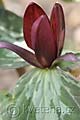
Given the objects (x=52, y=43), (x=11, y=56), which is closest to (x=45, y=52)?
(x=52, y=43)

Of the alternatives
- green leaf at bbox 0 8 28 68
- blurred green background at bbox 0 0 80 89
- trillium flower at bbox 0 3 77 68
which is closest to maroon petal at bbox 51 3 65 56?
trillium flower at bbox 0 3 77 68

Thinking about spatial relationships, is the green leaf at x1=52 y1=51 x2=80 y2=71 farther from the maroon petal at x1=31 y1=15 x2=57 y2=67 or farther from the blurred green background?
the blurred green background

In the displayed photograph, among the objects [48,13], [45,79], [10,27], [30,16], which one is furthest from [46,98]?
[48,13]

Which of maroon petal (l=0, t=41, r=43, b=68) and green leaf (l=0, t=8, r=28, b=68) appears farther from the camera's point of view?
green leaf (l=0, t=8, r=28, b=68)

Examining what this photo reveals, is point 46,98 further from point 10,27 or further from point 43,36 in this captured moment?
point 10,27

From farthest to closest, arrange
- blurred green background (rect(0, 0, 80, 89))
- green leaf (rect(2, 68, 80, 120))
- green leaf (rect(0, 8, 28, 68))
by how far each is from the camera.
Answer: blurred green background (rect(0, 0, 80, 89)) < green leaf (rect(0, 8, 28, 68)) < green leaf (rect(2, 68, 80, 120))

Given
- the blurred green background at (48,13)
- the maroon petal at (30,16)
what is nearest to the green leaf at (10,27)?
the maroon petal at (30,16)

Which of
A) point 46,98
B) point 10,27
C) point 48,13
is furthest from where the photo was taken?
point 48,13
